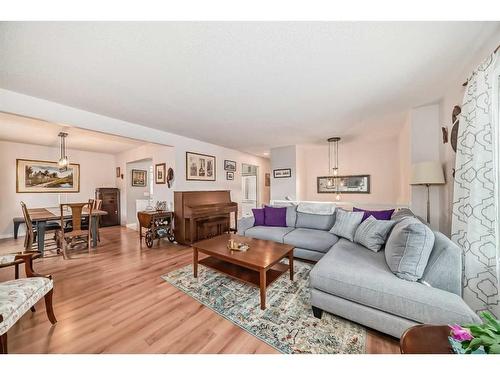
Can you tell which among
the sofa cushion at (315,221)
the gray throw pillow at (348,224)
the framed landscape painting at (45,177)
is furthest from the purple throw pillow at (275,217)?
the framed landscape painting at (45,177)

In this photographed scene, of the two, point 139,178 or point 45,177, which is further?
point 139,178

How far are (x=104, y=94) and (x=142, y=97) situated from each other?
40 centimetres

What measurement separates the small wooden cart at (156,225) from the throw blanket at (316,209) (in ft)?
8.78

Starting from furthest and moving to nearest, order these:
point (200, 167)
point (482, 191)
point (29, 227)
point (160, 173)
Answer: point (200, 167) < point (160, 173) < point (29, 227) < point (482, 191)

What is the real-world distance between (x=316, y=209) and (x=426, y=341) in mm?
2643

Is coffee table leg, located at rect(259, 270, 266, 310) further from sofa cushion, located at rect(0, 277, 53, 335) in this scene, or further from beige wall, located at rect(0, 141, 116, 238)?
beige wall, located at rect(0, 141, 116, 238)

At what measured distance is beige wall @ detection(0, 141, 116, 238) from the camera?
4348 millimetres

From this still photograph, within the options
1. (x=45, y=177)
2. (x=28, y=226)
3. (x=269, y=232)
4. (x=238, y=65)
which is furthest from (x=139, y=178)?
(x=238, y=65)

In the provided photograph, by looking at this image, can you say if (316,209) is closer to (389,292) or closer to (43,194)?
(389,292)

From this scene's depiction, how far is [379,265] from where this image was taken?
5.47 ft

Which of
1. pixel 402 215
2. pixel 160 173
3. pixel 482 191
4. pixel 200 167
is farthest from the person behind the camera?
pixel 200 167

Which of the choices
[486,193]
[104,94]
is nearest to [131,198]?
[104,94]

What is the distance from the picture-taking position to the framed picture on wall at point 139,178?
19.0ft

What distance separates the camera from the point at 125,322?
161cm
